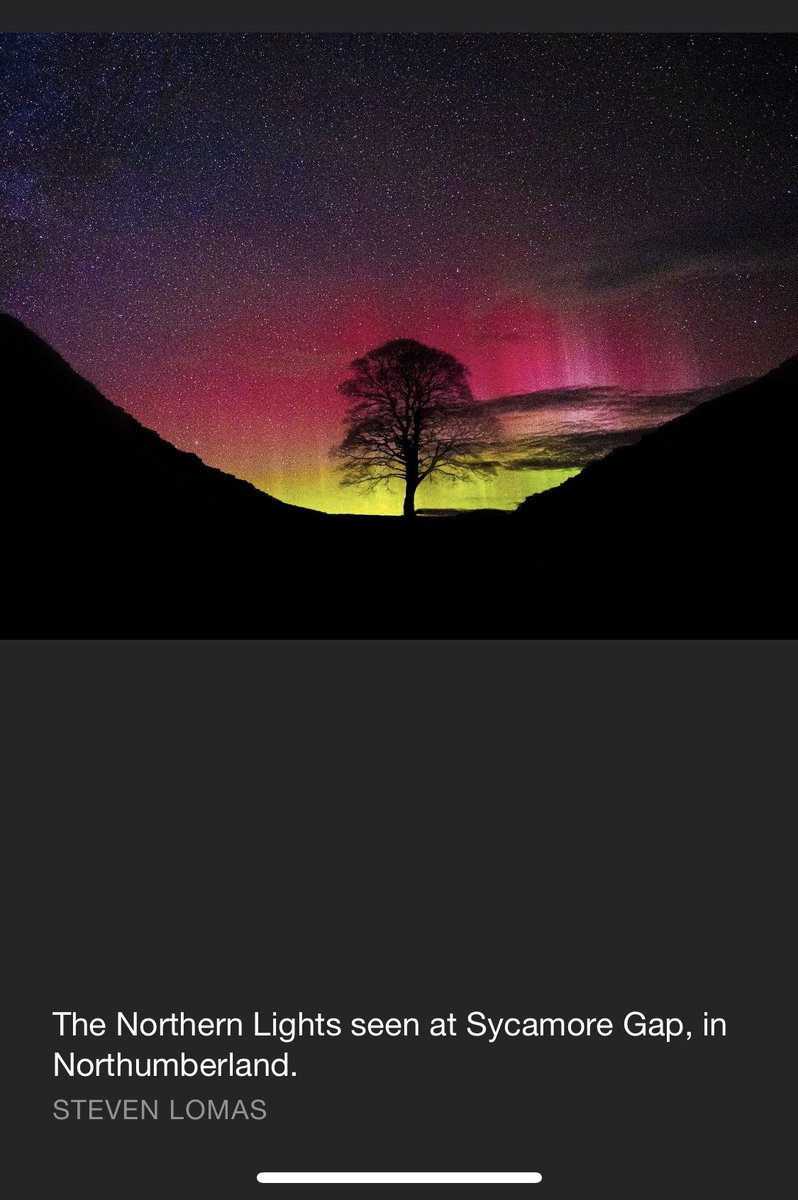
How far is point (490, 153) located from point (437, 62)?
74 cm

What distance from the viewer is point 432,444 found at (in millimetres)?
6695

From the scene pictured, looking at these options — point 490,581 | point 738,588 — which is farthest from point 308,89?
point 738,588

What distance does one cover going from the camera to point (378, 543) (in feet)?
20.9

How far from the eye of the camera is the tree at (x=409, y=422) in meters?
6.61

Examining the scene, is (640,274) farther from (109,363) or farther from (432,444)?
(109,363)

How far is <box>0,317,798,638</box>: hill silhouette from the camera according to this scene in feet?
18.4

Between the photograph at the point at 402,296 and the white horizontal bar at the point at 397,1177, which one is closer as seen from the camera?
the white horizontal bar at the point at 397,1177

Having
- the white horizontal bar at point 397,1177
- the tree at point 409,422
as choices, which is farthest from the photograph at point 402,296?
the white horizontal bar at point 397,1177

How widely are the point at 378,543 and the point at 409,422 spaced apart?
1.05m

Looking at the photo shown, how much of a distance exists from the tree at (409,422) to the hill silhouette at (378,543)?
1.43 ft

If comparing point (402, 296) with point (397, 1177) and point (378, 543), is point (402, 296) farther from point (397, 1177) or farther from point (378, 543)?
point (397, 1177)

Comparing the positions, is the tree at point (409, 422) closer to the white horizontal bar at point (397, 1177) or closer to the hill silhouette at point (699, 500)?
the hill silhouette at point (699, 500)

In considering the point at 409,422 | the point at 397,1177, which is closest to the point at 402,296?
the point at 409,422

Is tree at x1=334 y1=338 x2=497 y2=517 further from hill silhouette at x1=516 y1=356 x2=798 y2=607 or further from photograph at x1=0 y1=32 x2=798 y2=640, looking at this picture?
hill silhouette at x1=516 y1=356 x2=798 y2=607
